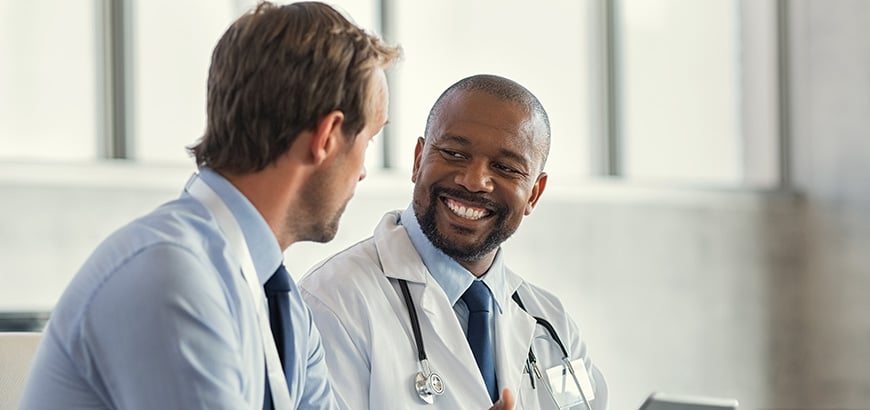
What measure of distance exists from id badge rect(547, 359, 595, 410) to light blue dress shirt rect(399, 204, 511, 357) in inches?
5.8

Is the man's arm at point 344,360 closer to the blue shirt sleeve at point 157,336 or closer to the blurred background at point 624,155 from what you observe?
the blue shirt sleeve at point 157,336

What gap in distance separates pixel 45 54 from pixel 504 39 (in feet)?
6.29

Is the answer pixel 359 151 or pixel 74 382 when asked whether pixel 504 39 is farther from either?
pixel 74 382

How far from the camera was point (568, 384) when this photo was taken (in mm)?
2566

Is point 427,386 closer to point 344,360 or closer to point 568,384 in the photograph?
point 344,360

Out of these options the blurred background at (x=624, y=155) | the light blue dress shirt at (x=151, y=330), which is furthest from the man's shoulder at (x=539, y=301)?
the blurred background at (x=624, y=155)

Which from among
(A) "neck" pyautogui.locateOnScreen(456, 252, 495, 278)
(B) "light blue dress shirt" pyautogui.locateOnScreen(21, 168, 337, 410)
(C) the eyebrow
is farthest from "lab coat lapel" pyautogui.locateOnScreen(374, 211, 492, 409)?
(B) "light blue dress shirt" pyautogui.locateOnScreen(21, 168, 337, 410)

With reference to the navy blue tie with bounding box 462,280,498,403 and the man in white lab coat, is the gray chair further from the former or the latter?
the navy blue tie with bounding box 462,280,498,403

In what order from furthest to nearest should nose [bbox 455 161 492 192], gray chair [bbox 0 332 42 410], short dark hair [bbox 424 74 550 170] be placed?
1. short dark hair [bbox 424 74 550 170]
2. nose [bbox 455 161 492 192]
3. gray chair [bbox 0 332 42 410]

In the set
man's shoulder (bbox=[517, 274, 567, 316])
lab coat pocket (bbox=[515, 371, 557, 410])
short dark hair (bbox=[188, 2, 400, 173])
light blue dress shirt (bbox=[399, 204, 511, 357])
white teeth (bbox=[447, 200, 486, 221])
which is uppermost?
short dark hair (bbox=[188, 2, 400, 173])

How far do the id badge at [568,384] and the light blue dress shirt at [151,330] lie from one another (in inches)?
46.0

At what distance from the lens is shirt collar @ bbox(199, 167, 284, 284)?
60.6 inches

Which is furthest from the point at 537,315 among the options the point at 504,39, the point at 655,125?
the point at 655,125

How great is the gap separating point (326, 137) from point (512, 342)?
1054 mm
